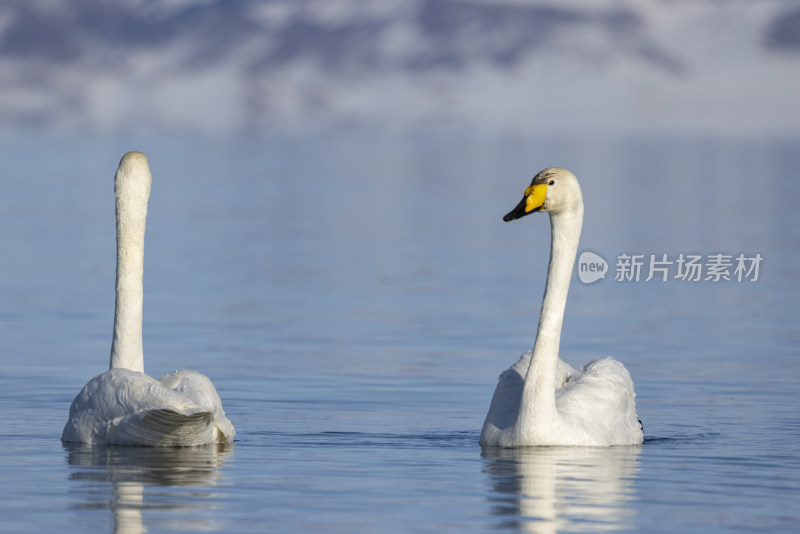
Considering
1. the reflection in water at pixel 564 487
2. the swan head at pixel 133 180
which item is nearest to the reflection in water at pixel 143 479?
the reflection in water at pixel 564 487

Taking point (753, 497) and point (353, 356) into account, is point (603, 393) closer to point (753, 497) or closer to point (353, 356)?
point (753, 497)

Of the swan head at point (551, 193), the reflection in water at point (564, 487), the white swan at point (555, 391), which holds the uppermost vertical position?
the swan head at point (551, 193)

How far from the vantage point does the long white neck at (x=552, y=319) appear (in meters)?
13.9

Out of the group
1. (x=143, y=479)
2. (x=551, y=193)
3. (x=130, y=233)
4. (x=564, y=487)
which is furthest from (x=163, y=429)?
(x=551, y=193)

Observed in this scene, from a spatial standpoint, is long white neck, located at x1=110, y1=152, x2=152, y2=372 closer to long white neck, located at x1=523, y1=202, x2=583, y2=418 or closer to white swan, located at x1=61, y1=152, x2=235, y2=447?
white swan, located at x1=61, y1=152, x2=235, y2=447

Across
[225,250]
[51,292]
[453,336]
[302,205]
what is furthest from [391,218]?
[453,336]

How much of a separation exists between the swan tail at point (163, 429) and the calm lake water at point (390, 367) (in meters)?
0.13

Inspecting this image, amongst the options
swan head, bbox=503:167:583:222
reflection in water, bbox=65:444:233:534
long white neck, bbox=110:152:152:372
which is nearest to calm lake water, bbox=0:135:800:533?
reflection in water, bbox=65:444:233:534

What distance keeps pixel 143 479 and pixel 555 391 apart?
4.03 meters

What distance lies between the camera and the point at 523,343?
2139 centimetres

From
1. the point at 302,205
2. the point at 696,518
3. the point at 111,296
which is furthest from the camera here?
the point at 302,205

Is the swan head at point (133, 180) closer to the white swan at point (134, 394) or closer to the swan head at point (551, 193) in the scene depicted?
the white swan at point (134, 394)

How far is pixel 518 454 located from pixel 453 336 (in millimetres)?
8243

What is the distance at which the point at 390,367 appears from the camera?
1917 centimetres
